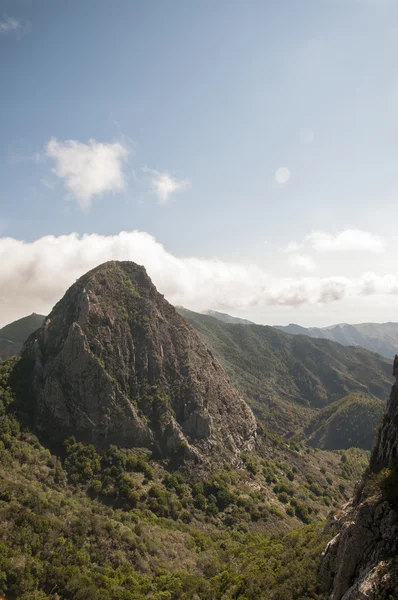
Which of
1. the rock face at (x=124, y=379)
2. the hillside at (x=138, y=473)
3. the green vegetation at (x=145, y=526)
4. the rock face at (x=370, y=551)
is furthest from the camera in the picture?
the rock face at (x=124, y=379)

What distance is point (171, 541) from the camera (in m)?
65.4

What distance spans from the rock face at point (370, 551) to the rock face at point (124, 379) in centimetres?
7106

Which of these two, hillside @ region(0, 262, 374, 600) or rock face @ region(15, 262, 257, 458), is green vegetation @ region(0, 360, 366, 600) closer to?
hillside @ region(0, 262, 374, 600)

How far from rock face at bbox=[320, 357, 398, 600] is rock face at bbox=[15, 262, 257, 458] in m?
71.1

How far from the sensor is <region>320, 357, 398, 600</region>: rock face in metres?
20.0

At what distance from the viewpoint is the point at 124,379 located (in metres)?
102

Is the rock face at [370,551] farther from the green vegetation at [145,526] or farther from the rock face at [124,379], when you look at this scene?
the rock face at [124,379]

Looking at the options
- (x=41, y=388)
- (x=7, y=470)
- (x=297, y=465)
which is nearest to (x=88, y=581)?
(x=7, y=470)

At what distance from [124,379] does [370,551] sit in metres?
85.8

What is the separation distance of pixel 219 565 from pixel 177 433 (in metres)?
42.6

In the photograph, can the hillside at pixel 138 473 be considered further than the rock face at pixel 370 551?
Yes

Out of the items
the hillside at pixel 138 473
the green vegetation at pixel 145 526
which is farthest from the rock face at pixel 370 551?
the hillside at pixel 138 473

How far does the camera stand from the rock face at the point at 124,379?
90250mm

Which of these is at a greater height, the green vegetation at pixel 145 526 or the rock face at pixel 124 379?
the rock face at pixel 124 379
